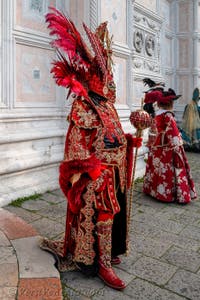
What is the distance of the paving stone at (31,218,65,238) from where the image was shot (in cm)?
351

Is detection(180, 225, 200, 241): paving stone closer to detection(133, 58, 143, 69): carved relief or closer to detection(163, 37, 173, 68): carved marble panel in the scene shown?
detection(133, 58, 143, 69): carved relief

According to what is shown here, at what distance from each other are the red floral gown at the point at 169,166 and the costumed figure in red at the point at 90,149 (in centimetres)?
226

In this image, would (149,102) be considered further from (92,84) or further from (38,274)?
(38,274)

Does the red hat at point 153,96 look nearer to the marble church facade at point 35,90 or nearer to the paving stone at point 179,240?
the marble church facade at point 35,90

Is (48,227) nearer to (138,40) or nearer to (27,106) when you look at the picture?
(27,106)

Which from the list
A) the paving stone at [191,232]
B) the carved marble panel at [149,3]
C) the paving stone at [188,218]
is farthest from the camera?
the carved marble panel at [149,3]

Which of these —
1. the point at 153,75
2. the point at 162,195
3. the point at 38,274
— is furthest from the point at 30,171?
the point at 153,75

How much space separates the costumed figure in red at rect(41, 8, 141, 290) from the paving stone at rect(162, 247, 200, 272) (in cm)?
71

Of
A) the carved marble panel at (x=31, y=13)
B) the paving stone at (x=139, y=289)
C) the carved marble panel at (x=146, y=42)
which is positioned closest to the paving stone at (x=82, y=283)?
the paving stone at (x=139, y=289)

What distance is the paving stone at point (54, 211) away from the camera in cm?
403

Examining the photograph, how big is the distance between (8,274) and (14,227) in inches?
38.1

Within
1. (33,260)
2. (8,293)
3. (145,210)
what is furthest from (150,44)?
(8,293)

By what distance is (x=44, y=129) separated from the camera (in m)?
5.13

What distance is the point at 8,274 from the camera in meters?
2.56
